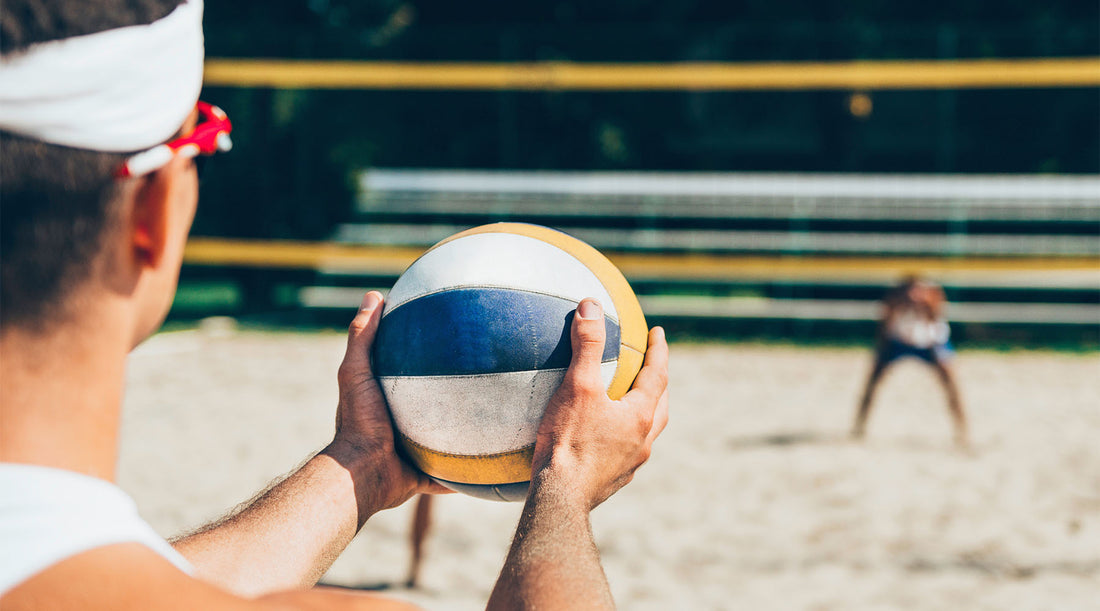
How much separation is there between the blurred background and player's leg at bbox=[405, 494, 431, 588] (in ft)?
23.2

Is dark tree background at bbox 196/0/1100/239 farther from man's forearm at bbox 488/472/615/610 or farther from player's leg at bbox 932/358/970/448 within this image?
man's forearm at bbox 488/472/615/610

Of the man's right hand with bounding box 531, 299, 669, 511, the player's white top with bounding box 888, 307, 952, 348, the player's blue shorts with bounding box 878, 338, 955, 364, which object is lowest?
the man's right hand with bounding box 531, 299, 669, 511

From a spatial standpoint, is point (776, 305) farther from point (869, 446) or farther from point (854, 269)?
point (869, 446)

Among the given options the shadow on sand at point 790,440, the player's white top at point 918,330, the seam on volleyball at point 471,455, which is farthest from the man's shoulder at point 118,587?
the player's white top at point 918,330

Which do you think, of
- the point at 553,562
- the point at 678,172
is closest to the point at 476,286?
the point at 553,562

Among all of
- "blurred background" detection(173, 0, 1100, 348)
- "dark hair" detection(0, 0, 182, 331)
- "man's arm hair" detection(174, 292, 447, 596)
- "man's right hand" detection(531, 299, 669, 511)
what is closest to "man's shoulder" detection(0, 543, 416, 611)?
"dark hair" detection(0, 0, 182, 331)

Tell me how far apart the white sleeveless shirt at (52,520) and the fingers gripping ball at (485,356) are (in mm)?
764

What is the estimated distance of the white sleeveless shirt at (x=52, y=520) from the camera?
2.35 feet

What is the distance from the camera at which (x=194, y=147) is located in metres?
0.87

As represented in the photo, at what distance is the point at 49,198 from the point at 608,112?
1148cm

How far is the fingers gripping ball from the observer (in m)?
1.51

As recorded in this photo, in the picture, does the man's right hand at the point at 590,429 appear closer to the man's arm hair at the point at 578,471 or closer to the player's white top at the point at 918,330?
the man's arm hair at the point at 578,471

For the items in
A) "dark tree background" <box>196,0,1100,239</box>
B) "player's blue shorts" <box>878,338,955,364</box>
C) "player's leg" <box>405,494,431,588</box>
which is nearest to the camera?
"player's leg" <box>405,494,431,588</box>

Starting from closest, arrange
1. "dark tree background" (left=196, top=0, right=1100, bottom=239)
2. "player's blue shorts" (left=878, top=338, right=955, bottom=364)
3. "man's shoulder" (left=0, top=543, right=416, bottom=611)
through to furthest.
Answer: "man's shoulder" (left=0, top=543, right=416, bottom=611), "player's blue shorts" (left=878, top=338, right=955, bottom=364), "dark tree background" (left=196, top=0, right=1100, bottom=239)
